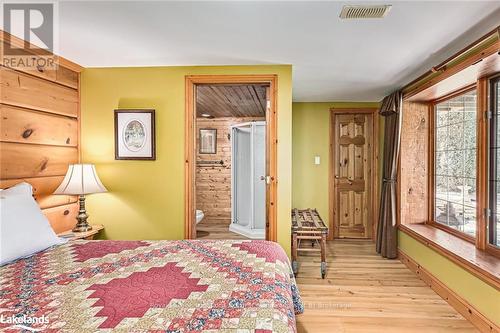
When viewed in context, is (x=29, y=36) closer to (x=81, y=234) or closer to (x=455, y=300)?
(x=81, y=234)

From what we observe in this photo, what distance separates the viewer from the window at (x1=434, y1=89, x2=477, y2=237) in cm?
276

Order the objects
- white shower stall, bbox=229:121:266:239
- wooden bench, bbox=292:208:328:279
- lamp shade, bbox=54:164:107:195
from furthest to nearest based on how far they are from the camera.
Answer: white shower stall, bbox=229:121:266:239, wooden bench, bbox=292:208:328:279, lamp shade, bbox=54:164:107:195

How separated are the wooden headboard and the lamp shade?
0.52 ft

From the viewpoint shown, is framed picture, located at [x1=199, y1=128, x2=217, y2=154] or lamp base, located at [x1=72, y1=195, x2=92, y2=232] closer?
lamp base, located at [x1=72, y1=195, x2=92, y2=232]

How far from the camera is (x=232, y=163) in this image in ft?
16.8

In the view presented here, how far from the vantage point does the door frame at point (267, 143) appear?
2.79 metres

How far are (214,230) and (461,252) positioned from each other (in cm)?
360

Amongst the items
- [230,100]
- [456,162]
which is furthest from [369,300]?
[230,100]

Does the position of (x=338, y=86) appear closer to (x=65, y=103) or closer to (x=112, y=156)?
(x=112, y=156)

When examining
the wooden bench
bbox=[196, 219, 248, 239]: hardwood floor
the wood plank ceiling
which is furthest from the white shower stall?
the wooden bench

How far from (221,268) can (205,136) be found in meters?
4.53

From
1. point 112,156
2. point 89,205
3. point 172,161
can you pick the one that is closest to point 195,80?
point 172,161

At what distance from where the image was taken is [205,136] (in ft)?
19.1

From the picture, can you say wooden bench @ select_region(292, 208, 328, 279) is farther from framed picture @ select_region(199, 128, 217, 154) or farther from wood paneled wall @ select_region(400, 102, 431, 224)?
framed picture @ select_region(199, 128, 217, 154)
